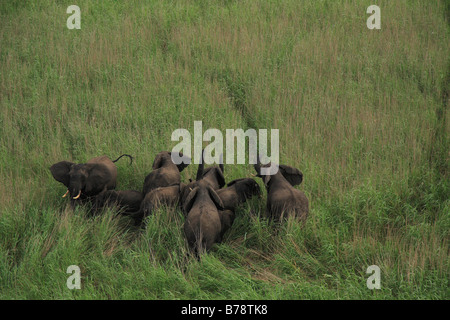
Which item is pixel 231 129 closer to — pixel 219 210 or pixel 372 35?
pixel 219 210

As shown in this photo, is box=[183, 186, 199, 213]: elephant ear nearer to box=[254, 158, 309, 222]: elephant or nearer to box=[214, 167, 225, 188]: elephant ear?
box=[214, 167, 225, 188]: elephant ear

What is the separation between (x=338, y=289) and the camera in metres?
4.23

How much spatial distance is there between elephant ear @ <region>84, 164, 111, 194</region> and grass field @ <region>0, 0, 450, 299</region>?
0.34 m

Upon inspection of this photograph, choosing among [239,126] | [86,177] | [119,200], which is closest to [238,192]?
[119,200]

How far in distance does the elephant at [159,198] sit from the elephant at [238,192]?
511 mm

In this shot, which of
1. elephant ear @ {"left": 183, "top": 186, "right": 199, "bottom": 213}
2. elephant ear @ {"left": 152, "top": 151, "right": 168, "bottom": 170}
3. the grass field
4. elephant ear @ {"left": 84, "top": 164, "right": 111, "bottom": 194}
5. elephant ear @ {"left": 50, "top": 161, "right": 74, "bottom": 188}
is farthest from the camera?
elephant ear @ {"left": 152, "top": 151, "right": 168, "bottom": 170}

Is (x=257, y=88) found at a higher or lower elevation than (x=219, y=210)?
higher

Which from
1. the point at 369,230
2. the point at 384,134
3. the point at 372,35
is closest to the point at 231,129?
the point at 384,134

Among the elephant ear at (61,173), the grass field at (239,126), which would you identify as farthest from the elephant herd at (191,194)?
the grass field at (239,126)

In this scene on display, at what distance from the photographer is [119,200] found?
17.7 ft

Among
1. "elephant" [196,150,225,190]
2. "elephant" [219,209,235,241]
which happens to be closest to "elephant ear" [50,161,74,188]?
"elephant" [196,150,225,190]

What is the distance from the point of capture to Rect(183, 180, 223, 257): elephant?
15.0 feet

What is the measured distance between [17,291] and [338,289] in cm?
304

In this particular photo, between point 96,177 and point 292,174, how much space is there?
231 cm
